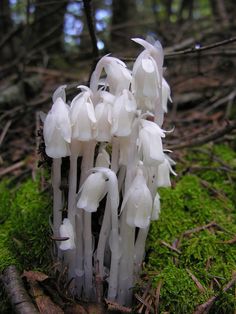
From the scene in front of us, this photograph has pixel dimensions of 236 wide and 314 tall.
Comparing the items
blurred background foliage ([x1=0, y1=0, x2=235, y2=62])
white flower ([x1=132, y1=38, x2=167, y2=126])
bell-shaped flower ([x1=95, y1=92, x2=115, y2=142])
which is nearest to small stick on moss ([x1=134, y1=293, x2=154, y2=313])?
bell-shaped flower ([x1=95, y1=92, x2=115, y2=142])

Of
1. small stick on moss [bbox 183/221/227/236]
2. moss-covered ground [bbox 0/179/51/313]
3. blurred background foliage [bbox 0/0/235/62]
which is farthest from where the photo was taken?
blurred background foliage [bbox 0/0/235/62]

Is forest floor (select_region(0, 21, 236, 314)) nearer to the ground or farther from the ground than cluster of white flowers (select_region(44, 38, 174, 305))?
nearer to the ground

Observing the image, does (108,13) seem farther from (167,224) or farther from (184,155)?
(167,224)

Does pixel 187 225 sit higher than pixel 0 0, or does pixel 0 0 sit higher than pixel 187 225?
pixel 0 0

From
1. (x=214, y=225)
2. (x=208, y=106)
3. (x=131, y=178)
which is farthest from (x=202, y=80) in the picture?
(x=131, y=178)

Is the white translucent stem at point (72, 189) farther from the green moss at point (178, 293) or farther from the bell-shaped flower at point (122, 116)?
the green moss at point (178, 293)

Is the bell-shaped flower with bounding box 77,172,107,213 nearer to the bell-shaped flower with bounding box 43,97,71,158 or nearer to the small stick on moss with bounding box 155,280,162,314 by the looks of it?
the bell-shaped flower with bounding box 43,97,71,158

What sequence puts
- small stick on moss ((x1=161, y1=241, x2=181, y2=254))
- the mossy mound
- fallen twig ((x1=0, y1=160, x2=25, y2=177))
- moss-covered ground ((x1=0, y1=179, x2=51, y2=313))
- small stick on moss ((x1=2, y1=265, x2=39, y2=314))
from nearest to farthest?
1. small stick on moss ((x1=2, y1=265, x2=39, y2=314))
2. the mossy mound
3. moss-covered ground ((x1=0, y1=179, x2=51, y2=313))
4. small stick on moss ((x1=161, y1=241, x2=181, y2=254))
5. fallen twig ((x1=0, y1=160, x2=25, y2=177))
